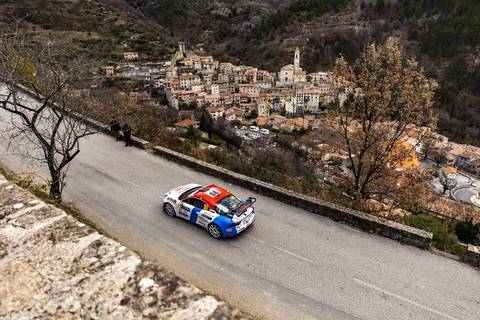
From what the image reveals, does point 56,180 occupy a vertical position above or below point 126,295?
below

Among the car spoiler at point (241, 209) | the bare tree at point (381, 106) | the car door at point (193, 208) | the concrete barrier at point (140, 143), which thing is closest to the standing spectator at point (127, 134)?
the concrete barrier at point (140, 143)

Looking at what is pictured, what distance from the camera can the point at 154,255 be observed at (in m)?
7.66

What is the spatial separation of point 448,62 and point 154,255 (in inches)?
4761

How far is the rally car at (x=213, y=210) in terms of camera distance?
8.07m

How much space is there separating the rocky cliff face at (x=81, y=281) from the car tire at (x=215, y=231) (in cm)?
494

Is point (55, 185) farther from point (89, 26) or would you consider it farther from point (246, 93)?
point (89, 26)

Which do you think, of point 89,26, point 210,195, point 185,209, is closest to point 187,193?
point 185,209

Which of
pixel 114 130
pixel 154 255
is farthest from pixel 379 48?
pixel 114 130

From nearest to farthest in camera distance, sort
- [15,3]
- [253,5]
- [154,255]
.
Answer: [154,255] < [15,3] < [253,5]

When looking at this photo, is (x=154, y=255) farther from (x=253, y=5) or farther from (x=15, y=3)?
(x=253, y=5)

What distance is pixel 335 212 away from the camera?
923 centimetres

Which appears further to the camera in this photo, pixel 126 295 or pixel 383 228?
pixel 383 228

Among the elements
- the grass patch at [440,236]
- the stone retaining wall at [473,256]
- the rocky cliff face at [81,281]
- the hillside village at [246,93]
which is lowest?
the hillside village at [246,93]

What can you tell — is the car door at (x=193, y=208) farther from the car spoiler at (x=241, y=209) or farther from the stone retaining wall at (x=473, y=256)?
the stone retaining wall at (x=473, y=256)
